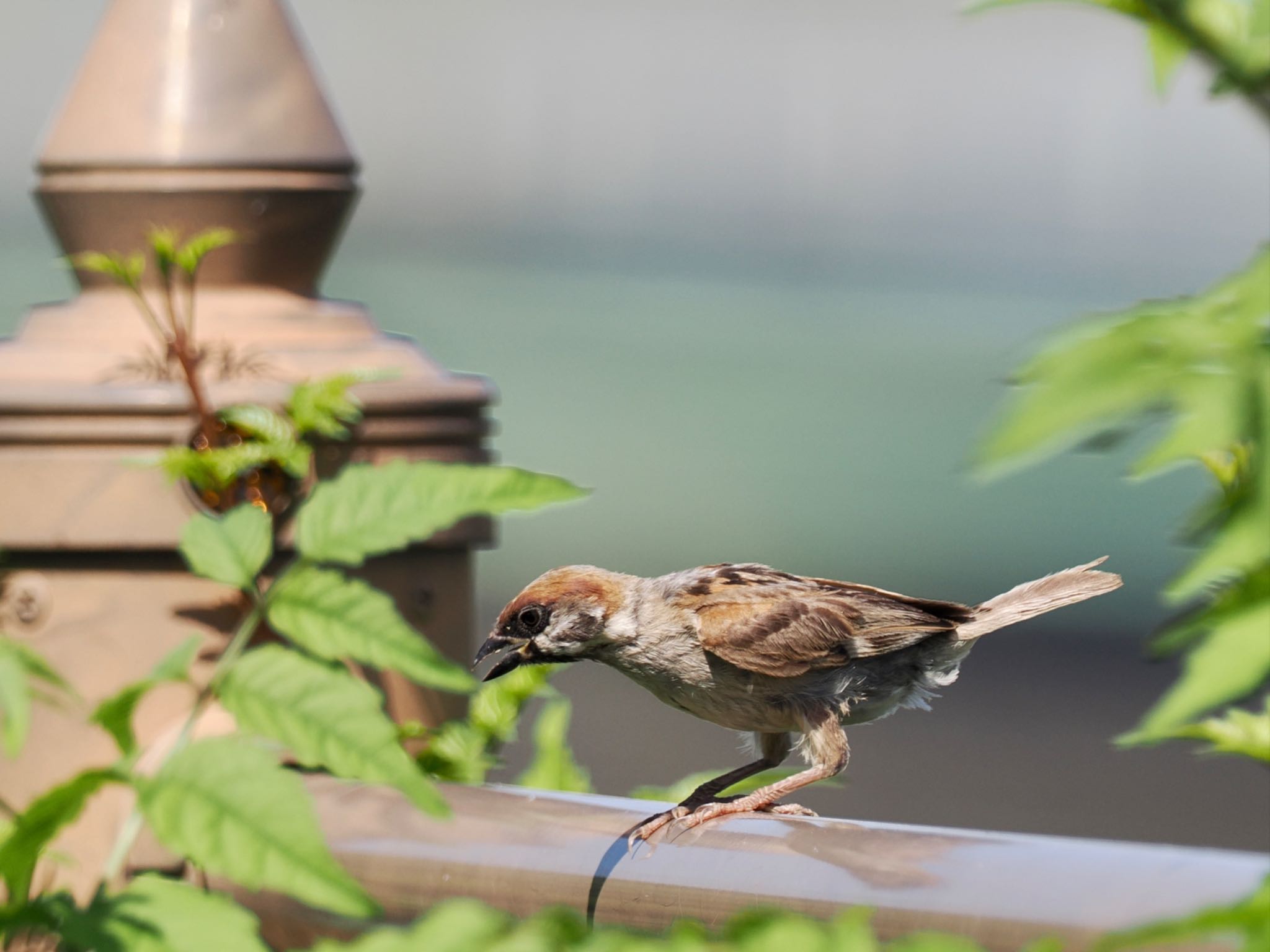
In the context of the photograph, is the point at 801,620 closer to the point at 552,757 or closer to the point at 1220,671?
the point at 552,757

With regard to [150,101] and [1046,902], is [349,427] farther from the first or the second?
[1046,902]

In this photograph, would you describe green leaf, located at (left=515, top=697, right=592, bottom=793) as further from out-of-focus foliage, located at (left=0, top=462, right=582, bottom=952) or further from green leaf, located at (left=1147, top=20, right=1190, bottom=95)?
green leaf, located at (left=1147, top=20, right=1190, bottom=95)

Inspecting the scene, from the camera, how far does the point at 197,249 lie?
7.97ft

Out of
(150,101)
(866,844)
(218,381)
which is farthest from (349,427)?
(866,844)

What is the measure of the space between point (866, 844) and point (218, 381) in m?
1.52

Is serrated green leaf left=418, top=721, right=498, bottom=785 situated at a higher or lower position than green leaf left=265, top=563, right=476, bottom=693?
lower

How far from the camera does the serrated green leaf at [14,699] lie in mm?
877

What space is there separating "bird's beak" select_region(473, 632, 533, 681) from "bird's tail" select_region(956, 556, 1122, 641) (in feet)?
2.42

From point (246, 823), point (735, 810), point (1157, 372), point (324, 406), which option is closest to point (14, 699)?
point (246, 823)

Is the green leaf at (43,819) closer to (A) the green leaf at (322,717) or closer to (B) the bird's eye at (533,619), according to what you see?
(A) the green leaf at (322,717)

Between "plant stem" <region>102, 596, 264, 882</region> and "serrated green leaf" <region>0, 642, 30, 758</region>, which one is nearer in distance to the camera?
"serrated green leaf" <region>0, 642, 30, 758</region>

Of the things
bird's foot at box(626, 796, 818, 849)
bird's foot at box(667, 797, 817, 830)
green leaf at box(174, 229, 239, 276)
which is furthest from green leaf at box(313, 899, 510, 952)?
green leaf at box(174, 229, 239, 276)

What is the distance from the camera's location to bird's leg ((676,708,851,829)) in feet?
7.12

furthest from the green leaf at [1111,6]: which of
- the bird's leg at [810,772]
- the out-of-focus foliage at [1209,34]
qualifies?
Answer: the bird's leg at [810,772]
